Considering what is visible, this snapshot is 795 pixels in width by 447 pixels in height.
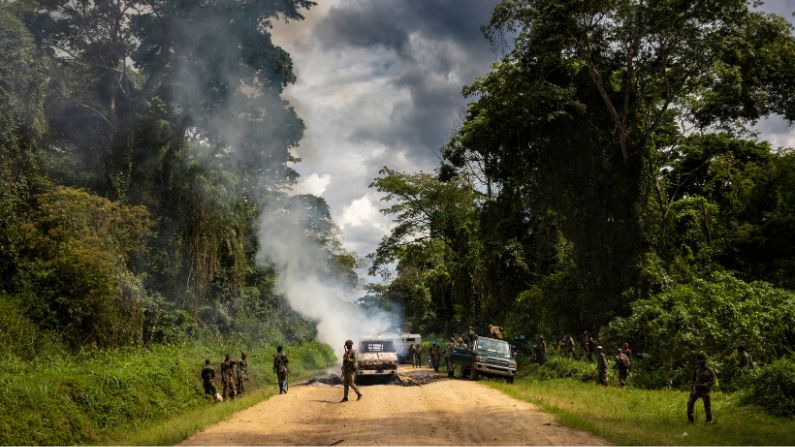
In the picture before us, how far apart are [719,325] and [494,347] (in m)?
8.71

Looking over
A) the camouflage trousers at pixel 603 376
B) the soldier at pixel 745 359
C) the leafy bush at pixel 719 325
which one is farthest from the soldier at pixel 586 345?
the soldier at pixel 745 359

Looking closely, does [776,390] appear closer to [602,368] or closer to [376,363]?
[602,368]

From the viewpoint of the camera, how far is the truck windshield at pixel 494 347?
26.3 m

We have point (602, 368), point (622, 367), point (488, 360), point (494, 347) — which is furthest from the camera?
point (494, 347)

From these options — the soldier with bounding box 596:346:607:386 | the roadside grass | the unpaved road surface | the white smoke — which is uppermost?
the white smoke

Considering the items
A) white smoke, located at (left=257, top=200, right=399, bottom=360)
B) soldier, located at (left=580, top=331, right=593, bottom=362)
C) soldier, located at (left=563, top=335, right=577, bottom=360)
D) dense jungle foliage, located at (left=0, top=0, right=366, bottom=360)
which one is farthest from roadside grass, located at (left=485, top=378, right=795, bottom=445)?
white smoke, located at (left=257, top=200, right=399, bottom=360)

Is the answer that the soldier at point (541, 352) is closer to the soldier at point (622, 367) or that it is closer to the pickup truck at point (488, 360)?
the pickup truck at point (488, 360)

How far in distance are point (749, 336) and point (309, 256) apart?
44.8 meters

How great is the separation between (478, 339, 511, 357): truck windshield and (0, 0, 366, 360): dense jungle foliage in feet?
48.0

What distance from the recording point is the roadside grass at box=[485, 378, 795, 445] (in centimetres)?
1277

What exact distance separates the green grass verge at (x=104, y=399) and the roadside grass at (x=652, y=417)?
8679mm

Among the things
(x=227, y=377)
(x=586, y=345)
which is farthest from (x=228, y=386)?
(x=586, y=345)

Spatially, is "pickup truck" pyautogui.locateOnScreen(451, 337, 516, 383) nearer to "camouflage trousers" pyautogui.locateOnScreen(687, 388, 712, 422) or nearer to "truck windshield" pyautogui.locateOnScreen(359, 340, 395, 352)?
"truck windshield" pyautogui.locateOnScreen(359, 340, 395, 352)

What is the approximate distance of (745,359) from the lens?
821 inches
